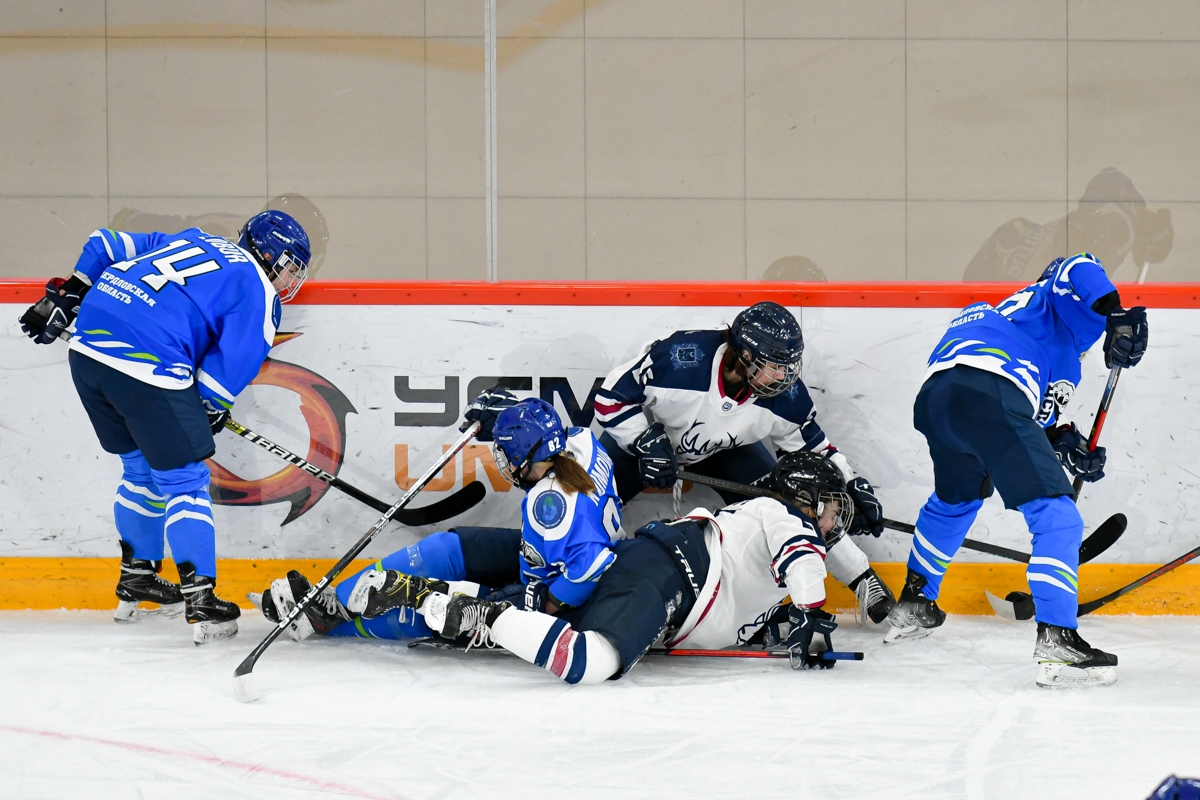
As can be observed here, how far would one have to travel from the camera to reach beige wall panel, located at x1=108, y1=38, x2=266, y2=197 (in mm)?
4926

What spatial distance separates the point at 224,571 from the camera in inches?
126

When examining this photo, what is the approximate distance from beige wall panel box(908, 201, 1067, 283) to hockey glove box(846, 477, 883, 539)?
2.34 meters

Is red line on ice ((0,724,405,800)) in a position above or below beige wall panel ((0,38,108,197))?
below

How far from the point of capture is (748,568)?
8.70ft

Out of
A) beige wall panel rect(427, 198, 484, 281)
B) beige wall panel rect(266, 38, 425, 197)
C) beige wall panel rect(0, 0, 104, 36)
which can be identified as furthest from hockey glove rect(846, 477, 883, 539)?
beige wall panel rect(0, 0, 104, 36)

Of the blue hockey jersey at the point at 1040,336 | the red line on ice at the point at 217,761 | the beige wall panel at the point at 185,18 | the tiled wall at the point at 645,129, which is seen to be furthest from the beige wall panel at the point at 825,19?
the red line on ice at the point at 217,761

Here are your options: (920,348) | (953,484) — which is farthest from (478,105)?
(953,484)

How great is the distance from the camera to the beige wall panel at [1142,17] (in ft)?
16.1

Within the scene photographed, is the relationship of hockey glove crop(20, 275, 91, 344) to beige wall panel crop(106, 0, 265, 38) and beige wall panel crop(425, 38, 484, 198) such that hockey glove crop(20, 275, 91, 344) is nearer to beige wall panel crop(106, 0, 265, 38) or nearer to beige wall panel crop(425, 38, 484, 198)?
beige wall panel crop(425, 38, 484, 198)

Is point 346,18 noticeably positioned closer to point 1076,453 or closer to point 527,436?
point 527,436

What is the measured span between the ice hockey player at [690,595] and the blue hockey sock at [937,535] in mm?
307

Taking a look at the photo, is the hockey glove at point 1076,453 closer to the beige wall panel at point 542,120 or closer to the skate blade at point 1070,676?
the skate blade at point 1070,676

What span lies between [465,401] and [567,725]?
1.35 m

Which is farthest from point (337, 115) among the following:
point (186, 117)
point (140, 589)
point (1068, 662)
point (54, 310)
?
point (1068, 662)
